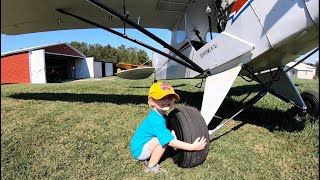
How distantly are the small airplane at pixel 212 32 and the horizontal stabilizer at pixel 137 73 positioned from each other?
2.33m

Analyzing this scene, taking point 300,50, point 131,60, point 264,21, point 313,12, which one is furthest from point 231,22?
point 131,60

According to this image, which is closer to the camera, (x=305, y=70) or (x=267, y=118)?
(x=305, y=70)

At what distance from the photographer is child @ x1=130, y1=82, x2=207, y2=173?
2715 mm

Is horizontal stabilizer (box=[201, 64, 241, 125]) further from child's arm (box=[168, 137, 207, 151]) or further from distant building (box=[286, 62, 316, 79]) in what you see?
distant building (box=[286, 62, 316, 79])

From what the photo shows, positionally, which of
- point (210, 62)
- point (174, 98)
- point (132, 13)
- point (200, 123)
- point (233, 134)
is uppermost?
point (132, 13)

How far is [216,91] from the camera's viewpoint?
387 cm

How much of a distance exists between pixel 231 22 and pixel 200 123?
181cm

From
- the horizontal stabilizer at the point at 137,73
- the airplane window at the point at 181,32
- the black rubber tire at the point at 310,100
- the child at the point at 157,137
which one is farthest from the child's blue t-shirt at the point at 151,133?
→ the horizontal stabilizer at the point at 137,73

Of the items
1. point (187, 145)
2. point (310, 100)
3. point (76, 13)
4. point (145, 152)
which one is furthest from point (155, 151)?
point (76, 13)

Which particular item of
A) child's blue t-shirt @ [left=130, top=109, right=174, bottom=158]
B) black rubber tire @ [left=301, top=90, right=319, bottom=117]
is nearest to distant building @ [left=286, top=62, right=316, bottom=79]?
black rubber tire @ [left=301, top=90, right=319, bottom=117]

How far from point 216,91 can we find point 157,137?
1.46 meters

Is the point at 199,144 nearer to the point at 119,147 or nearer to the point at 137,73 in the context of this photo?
the point at 119,147

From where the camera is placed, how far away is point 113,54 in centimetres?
4712

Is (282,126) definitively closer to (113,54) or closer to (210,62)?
(210,62)
